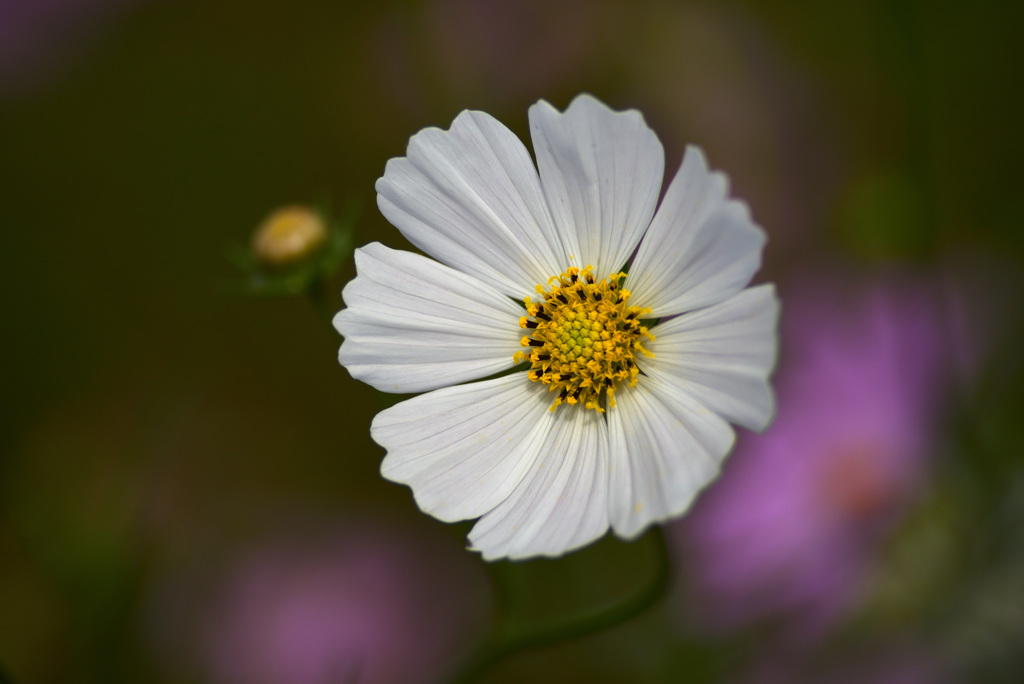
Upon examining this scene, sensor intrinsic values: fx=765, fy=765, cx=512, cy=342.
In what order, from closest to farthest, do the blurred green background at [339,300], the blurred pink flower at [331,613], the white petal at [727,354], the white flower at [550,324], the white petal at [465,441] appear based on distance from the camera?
the white petal at [727,354] < the white flower at [550,324] < the white petal at [465,441] < the blurred green background at [339,300] < the blurred pink flower at [331,613]

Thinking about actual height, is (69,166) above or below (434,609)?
above

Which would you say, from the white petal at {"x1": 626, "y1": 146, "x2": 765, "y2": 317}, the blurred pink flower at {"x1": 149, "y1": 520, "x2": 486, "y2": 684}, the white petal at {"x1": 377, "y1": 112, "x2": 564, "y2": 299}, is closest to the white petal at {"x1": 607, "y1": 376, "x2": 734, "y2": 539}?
the white petal at {"x1": 626, "y1": 146, "x2": 765, "y2": 317}

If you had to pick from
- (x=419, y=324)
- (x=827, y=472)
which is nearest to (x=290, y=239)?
(x=419, y=324)

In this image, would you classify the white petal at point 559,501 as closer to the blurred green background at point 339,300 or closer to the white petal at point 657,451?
the white petal at point 657,451

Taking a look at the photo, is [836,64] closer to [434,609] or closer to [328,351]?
[328,351]

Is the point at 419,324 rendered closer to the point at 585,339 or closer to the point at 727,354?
the point at 585,339

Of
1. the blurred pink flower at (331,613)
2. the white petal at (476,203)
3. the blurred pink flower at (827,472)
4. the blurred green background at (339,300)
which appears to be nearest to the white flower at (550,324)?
the white petal at (476,203)

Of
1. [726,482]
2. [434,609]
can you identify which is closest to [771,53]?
[726,482]
